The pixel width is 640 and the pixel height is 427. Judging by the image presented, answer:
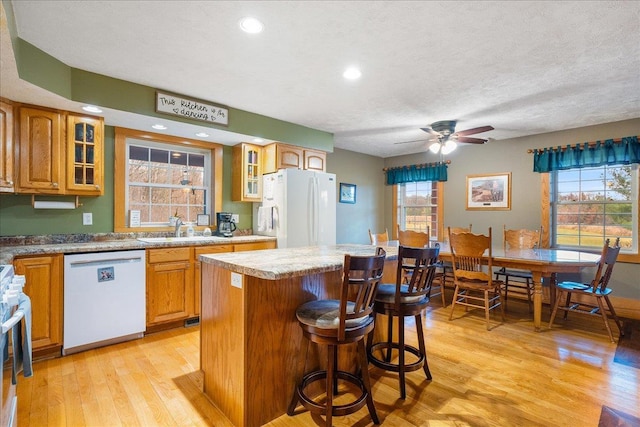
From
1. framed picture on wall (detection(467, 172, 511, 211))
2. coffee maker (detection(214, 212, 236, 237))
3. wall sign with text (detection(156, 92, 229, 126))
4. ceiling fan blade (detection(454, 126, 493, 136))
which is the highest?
wall sign with text (detection(156, 92, 229, 126))

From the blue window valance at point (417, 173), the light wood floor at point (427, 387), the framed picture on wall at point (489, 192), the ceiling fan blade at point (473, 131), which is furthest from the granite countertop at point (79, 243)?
the framed picture on wall at point (489, 192)

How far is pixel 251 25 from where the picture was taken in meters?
2.04

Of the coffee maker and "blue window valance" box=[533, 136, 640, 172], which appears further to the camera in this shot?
the coffee maker

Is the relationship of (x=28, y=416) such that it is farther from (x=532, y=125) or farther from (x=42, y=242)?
(x=532, y=125)

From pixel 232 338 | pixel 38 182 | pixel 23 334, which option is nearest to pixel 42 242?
pixel 38 182

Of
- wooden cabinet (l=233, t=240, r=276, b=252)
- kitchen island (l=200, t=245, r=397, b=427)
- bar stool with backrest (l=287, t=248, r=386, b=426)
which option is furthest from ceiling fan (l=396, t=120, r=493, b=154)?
bar stool with backrest (l=287, t=248, r=386, b=426)

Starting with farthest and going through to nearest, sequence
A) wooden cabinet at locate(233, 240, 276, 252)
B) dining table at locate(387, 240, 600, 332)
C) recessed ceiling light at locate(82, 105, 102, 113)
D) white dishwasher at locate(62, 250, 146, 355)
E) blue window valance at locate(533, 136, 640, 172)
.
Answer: blue window valance at locate(533, 136, 640, 172), wooden cabinet at locate(233, 240, 276, 252), dining table at locate(387, 240, 600, 332), recessed ceiling light at locate(82, 105, 102, 113), white dishwasher at locate(62, 250, 146, 355)

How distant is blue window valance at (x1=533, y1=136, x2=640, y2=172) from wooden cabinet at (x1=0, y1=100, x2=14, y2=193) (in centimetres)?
594

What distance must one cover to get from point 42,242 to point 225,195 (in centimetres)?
194

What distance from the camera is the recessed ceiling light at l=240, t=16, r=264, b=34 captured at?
1.99 m

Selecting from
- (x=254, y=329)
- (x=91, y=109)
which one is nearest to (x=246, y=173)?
(x=91, y=109)

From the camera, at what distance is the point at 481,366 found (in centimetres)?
251

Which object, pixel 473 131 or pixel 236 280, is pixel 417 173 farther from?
pixel 236 280

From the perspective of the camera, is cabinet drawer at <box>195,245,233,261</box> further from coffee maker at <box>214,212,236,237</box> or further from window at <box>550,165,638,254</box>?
window at <box>550,165,638,254</box>
